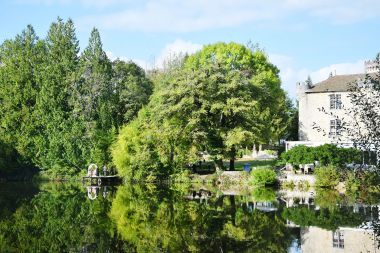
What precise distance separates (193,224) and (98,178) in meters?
31.1

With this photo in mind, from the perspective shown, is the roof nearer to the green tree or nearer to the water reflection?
the water reflection

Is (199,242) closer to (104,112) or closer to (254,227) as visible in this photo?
(254,227)

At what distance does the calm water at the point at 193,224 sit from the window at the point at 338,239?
0.03 metres

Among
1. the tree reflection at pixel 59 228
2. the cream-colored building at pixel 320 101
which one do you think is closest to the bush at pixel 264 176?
the cream-colored building at pixel 320 101

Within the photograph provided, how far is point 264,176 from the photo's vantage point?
40938 millimetres

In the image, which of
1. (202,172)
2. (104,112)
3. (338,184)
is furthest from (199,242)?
(104,112)

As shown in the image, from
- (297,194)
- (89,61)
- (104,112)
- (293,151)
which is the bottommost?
(297,194)

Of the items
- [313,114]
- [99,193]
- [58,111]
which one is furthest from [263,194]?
[58,111]

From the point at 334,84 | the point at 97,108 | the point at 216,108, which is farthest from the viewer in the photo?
the point at 97,108

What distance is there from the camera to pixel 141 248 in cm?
1677

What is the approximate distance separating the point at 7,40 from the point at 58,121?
12418 millimetres

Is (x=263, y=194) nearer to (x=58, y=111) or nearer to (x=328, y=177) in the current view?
(x=328, y=177)

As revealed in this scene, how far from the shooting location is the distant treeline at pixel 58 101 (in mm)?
56750

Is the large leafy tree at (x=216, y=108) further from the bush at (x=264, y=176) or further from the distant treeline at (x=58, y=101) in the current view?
the distant treeline at (x=58, y=101)
